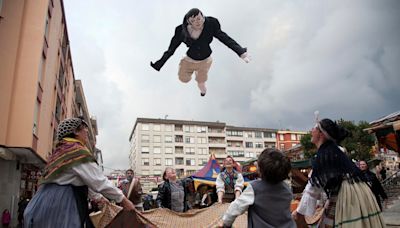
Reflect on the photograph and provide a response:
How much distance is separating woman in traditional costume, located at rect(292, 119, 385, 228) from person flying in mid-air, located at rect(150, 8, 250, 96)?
2.47 m

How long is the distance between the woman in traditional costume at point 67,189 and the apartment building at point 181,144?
66.7m

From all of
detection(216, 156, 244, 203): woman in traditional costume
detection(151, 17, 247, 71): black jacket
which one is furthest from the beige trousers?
detection(216, 156, 244, 203): woman in traditional costume

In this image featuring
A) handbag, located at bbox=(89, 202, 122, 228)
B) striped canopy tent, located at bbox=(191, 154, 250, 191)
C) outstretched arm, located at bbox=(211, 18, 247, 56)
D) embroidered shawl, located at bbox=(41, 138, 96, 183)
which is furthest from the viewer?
striped canopy tent, located at bbox=(191, 154, 250, 191)

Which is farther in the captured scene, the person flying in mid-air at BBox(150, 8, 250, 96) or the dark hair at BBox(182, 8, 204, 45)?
the person flying in mid-air at BBox(150, 8, 250, 96)

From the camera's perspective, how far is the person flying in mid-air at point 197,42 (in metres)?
5.49

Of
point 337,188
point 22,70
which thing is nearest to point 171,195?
point 337,188

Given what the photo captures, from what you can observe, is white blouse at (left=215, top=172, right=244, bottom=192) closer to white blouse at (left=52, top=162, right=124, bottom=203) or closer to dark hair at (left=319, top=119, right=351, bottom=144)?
dark hair at (left=319, top=119, right=351, bottom=144)

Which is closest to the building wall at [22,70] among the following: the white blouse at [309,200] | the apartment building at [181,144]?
the white blouse at [309,200]

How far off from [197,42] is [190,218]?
3.14 m

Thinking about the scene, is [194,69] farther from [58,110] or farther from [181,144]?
[181,144]

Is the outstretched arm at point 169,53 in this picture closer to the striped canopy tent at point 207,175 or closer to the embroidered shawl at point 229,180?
the embroidered shawl at point 229,180

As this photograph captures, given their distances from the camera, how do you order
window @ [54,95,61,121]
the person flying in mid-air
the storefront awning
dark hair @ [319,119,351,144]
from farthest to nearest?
window @ [54,95,61,121] → the storefront awning → the person flying in mid-air → dark hair @ [319,119,351,144]

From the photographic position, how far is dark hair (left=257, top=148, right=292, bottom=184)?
287 cm

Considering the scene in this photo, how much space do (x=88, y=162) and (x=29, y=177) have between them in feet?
68.5
